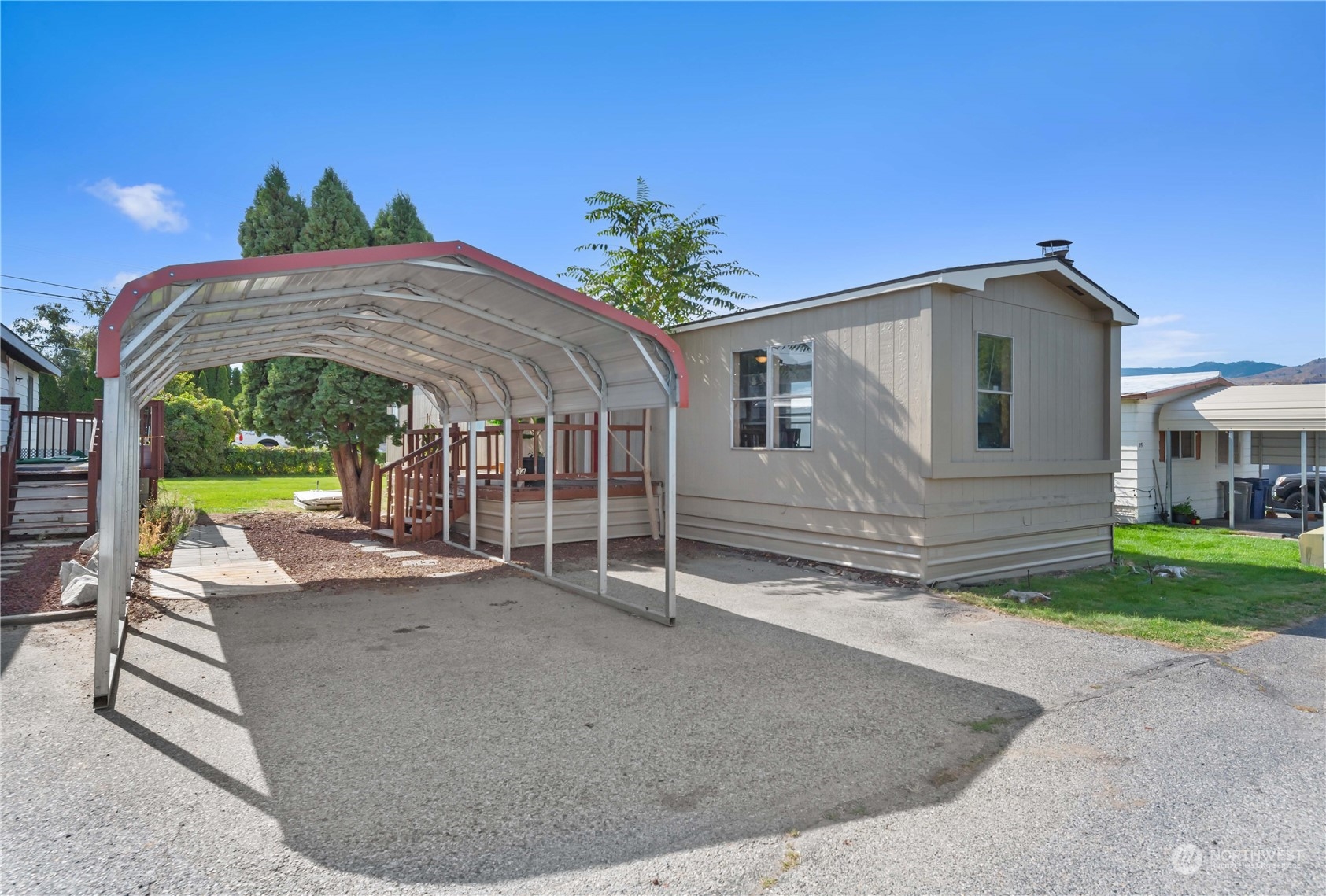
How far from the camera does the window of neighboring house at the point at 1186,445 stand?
49.0ft

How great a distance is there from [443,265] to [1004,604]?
18.9 feet

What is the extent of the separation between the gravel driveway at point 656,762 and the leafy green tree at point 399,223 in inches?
326

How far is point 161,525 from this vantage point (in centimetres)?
1000

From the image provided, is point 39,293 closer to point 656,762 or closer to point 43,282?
point 43,282

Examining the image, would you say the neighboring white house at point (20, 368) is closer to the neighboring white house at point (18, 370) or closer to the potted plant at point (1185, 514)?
the neighboring white house at point (18, 370)

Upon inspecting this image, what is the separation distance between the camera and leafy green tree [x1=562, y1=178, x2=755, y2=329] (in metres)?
12.7

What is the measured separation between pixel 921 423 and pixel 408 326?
538 cm

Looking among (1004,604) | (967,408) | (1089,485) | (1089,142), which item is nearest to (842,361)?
(967,408)

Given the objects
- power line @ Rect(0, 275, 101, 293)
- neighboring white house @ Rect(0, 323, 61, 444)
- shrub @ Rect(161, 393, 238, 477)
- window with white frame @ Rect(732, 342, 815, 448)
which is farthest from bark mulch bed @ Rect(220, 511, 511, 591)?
power line @ Rect(0, 275, 101, 293)

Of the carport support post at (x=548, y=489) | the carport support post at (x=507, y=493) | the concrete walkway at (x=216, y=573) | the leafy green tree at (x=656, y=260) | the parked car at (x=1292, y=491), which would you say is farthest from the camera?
the parked car at (x=1292, y=491)

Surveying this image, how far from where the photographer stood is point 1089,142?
1080cm

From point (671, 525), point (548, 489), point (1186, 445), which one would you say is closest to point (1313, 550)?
point (1186, 445)

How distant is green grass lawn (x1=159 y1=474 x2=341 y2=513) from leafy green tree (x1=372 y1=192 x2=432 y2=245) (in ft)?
20.1

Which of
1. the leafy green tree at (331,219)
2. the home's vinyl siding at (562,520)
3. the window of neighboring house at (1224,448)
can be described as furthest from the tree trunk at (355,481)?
the window of neighboring house at (1224,448)
